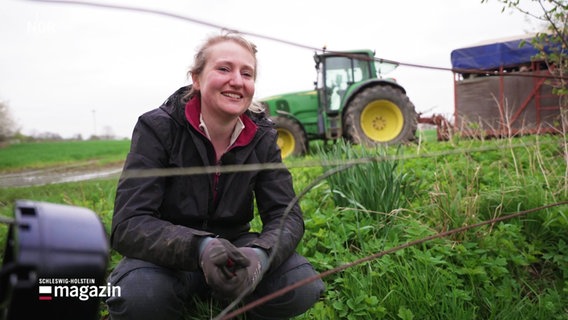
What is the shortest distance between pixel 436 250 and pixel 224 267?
4.10 feet

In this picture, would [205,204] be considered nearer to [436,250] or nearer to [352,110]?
[436,250]

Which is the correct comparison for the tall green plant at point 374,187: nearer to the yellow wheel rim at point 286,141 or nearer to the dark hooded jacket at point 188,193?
the dark hooded jacket at point 188,193

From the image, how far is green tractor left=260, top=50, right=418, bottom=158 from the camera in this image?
6.32 m

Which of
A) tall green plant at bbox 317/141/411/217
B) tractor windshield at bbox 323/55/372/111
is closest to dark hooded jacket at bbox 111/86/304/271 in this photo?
tall green plant at bbox 317/141/411/217

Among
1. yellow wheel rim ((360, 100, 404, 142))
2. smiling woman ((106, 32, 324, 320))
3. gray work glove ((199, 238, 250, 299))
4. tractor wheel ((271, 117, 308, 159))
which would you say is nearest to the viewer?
gray work glove ((199, 238, 250, 299))

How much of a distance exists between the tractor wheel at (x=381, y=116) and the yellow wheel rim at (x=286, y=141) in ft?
3.27

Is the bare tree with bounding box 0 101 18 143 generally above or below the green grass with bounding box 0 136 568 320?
above

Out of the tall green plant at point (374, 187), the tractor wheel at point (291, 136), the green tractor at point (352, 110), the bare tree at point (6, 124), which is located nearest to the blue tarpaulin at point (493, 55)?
the green tractor at point (352, 110)

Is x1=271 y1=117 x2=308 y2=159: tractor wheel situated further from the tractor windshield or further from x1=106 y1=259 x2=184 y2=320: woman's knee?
x1=106 y1=259 x2=184 y2=320: woman's knee

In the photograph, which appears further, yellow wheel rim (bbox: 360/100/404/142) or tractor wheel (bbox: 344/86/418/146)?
yellow wheel rim (bbox: 360/100/404/142)

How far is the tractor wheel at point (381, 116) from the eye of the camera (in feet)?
20.5

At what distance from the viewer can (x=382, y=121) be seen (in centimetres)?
666

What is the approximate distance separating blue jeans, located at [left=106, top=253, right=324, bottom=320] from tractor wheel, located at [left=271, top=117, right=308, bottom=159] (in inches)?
205

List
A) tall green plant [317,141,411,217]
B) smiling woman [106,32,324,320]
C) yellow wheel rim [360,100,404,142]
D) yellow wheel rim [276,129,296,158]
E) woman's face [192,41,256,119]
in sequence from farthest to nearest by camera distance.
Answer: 1. yellow wheel rim [276,129,296,158]
2. yellow wheel rim [360,100,404,142]
3. tall green plant [317,141,411,217]
4. woman's face [192,41,256,119]
5. smiling woman [106,32,324,320]
